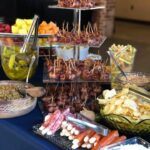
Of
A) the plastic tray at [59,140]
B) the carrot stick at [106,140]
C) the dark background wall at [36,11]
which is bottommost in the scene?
the dark background wall at [36,11]

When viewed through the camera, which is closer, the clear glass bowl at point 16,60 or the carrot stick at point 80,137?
the carrot stick at point 80,137

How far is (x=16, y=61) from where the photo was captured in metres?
1.43

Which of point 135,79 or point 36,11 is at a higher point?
point 135,79

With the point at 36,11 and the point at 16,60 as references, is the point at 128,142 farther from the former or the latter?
the point at 36,11

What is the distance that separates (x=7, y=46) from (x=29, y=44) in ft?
0.31

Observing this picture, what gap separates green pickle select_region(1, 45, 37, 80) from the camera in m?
1.43

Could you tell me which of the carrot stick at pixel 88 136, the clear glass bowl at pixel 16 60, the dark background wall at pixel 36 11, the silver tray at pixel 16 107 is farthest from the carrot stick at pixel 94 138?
the dark background wall at pixel 36 11

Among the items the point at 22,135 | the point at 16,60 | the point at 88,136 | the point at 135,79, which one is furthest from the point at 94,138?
the point at 16,60

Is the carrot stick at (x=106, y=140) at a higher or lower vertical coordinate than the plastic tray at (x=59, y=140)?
higher

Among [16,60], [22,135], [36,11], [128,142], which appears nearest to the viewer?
[128,142]

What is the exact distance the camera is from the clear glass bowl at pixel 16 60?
1.43 m

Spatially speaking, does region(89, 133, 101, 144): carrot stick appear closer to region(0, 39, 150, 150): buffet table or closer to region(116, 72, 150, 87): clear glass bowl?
region(0, 39, 150, 150): buffet table

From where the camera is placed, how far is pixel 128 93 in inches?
41.3

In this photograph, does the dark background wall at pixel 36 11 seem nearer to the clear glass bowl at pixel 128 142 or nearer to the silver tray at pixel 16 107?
the silver tray at pixel 16 107
